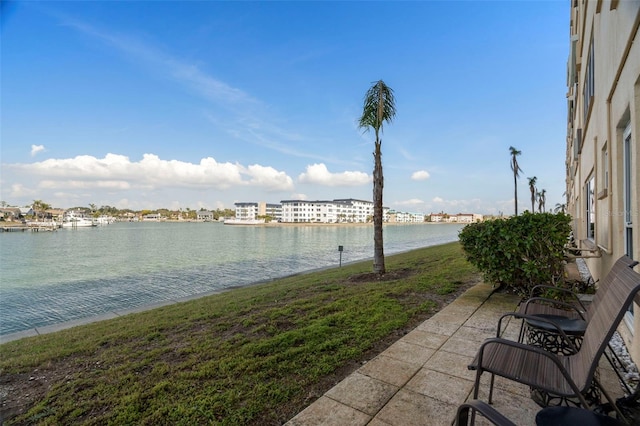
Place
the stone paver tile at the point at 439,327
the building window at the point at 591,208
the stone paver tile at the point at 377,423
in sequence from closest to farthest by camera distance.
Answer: the stone paver tile at the point at 377,423, the stone paver tile at the point at 439,327, the building window at the point at 591,208

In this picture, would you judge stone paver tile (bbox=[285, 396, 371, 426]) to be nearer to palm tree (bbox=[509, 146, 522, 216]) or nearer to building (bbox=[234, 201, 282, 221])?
palm tree (bbox=[509, 146, 522, 216])

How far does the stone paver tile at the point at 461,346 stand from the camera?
322cm

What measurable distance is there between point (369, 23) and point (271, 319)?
12.0 metres

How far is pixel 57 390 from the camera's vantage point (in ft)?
10.4

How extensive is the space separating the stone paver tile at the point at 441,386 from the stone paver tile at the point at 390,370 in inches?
3.1

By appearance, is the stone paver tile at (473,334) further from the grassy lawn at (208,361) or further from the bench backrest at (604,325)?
the bench backrest at (604,325)

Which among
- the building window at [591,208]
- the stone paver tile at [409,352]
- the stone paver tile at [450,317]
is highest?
the building window at [591,208]

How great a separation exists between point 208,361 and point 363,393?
1.90 meters

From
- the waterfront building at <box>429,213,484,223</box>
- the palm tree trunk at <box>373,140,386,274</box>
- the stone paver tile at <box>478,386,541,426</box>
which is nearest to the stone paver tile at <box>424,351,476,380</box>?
the stone paver tile at <box>478,386,541,426</box>

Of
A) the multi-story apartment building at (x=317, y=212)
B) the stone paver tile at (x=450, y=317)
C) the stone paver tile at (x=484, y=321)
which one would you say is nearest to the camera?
the stone paver tile at (x=484, y=321)

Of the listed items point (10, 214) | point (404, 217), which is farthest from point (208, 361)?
point (404, 217)

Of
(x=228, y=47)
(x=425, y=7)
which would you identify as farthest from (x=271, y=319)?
(x=228, y=47)

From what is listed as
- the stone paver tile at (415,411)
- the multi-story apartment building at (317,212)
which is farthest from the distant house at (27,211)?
the stone paver tile at (415,411)

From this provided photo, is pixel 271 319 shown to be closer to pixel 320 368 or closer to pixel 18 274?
pixel 320 368
